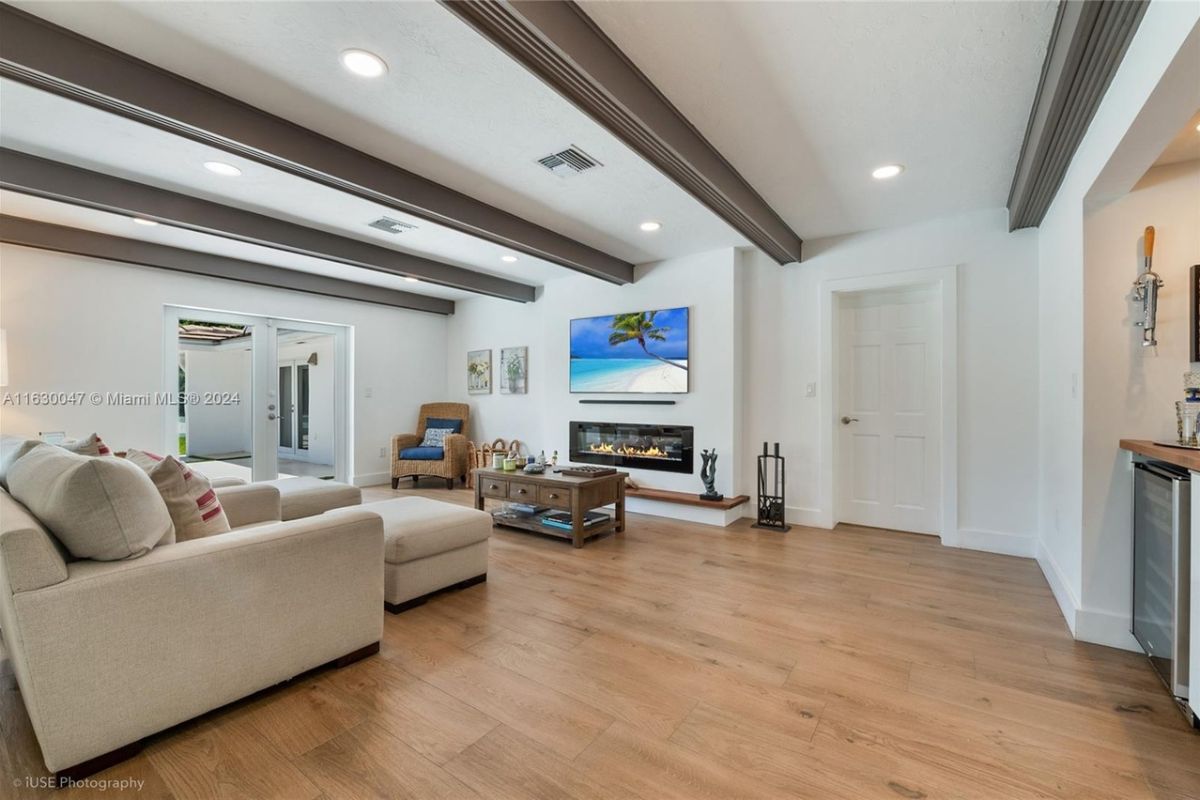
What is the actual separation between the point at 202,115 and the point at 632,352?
3.60 m

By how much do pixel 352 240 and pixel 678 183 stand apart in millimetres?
3007

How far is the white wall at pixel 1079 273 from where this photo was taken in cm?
153

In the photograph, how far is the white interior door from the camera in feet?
13.1

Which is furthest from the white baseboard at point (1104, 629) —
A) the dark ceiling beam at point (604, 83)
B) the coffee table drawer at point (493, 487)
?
the coffee table drawer at point (493, 487)

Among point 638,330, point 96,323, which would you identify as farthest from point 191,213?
point 638,330

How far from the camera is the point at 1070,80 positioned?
1.87 meters

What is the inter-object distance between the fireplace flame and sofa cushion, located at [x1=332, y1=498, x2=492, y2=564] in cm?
229

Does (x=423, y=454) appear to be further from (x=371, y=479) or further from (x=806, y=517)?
(x=806, y=517)

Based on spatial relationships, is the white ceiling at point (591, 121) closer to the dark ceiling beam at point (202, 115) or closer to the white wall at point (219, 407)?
the dark ceiling beam at point (202, 115)

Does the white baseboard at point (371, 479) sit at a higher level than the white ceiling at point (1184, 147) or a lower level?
lower

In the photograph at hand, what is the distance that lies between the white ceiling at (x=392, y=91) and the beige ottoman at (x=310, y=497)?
191cm

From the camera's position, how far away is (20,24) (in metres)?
1.74

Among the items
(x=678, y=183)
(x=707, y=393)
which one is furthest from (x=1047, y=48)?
(x=707, y=393)

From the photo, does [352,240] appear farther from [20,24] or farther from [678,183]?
[678,183]
